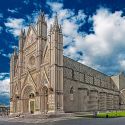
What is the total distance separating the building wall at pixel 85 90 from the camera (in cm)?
4847

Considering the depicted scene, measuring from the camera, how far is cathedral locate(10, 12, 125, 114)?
4530 cm

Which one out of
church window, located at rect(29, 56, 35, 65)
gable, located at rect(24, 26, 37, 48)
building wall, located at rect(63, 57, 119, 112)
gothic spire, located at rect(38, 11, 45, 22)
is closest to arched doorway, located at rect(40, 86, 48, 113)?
building wall, located at rect(63, 57, 119, 112)

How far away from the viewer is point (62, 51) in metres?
46.4

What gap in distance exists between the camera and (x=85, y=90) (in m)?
53.6

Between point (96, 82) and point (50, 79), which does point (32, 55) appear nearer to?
point (50, 79)

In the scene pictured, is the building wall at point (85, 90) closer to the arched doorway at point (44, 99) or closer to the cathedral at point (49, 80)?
the cathedral at point (49, 80)

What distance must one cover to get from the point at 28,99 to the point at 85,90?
12.5m

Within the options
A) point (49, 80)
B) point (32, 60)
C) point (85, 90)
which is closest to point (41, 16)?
point (32, 60)

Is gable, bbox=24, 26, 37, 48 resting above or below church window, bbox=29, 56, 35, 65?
above

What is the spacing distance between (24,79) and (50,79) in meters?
12.0

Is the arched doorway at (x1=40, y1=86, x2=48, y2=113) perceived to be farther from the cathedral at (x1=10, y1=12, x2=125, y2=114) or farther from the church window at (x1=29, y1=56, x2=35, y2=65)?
the church window at (x1=29, y1=56, x2=35, y2=65)

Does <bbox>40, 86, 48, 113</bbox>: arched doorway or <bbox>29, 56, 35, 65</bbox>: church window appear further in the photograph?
<bbox>29, 56, 35, 65</bbox>: church window

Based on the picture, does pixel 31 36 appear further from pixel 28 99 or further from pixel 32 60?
pixel 28 99

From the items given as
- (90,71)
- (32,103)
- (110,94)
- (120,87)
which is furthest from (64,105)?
(120,87)
